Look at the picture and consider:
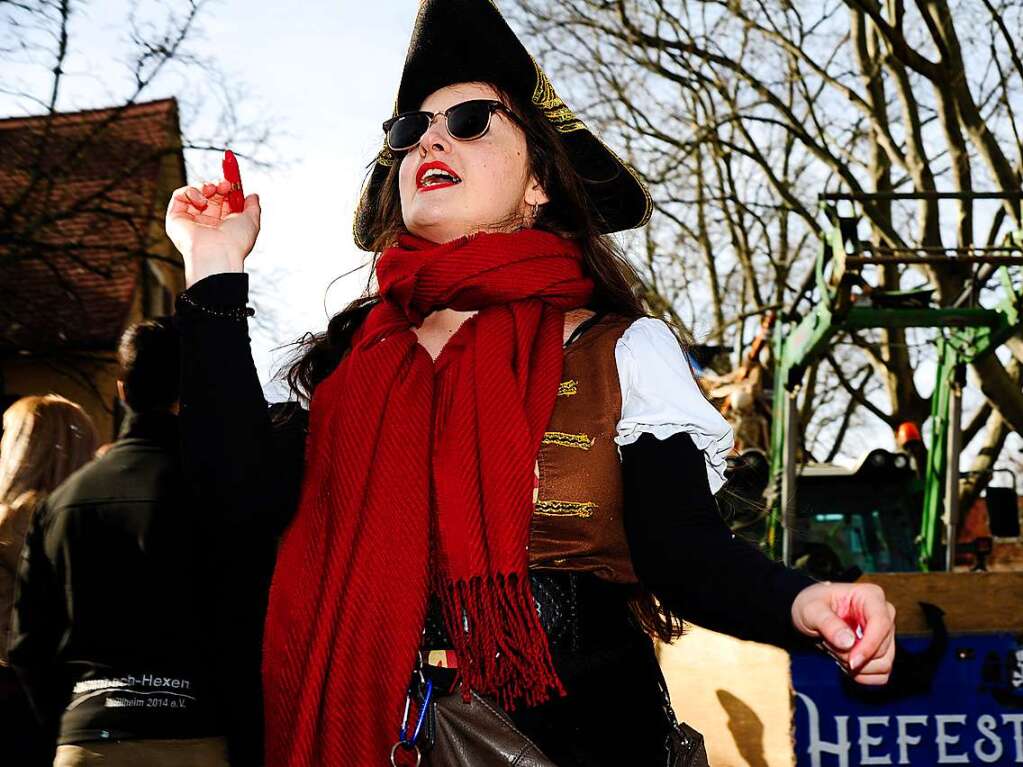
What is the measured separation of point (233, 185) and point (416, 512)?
597 mm

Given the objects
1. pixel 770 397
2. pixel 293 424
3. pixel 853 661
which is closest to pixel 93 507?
pixel 293 424

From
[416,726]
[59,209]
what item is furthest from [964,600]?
[59,209]

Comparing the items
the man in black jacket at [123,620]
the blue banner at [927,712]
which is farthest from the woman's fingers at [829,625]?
the blue banner at [927,712]

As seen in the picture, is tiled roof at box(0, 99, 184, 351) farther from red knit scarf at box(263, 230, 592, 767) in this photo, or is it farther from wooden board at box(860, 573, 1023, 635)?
red knit scarf at box(263, 230, 592, 767)

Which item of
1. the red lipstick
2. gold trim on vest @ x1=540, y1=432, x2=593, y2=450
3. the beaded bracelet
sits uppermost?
the red lipstick

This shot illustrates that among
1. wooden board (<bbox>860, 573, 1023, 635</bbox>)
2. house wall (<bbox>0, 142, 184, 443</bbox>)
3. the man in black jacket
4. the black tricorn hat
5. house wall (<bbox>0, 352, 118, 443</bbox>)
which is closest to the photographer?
the black tricorn hat

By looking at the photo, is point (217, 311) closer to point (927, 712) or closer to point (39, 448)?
point (39, 448)

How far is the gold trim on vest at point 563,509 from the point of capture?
1.79 meters

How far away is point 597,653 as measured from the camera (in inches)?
69.2

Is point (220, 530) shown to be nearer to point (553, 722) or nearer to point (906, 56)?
point (553, 722)

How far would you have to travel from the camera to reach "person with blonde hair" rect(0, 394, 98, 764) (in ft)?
10.7

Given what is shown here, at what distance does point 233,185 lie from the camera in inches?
75.0

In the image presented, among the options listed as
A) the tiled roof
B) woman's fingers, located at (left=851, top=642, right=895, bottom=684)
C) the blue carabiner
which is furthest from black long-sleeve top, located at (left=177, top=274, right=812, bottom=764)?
the tiled roof

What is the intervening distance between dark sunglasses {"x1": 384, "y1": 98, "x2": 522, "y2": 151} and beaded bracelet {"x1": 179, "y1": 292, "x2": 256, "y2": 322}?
0.56 metres
